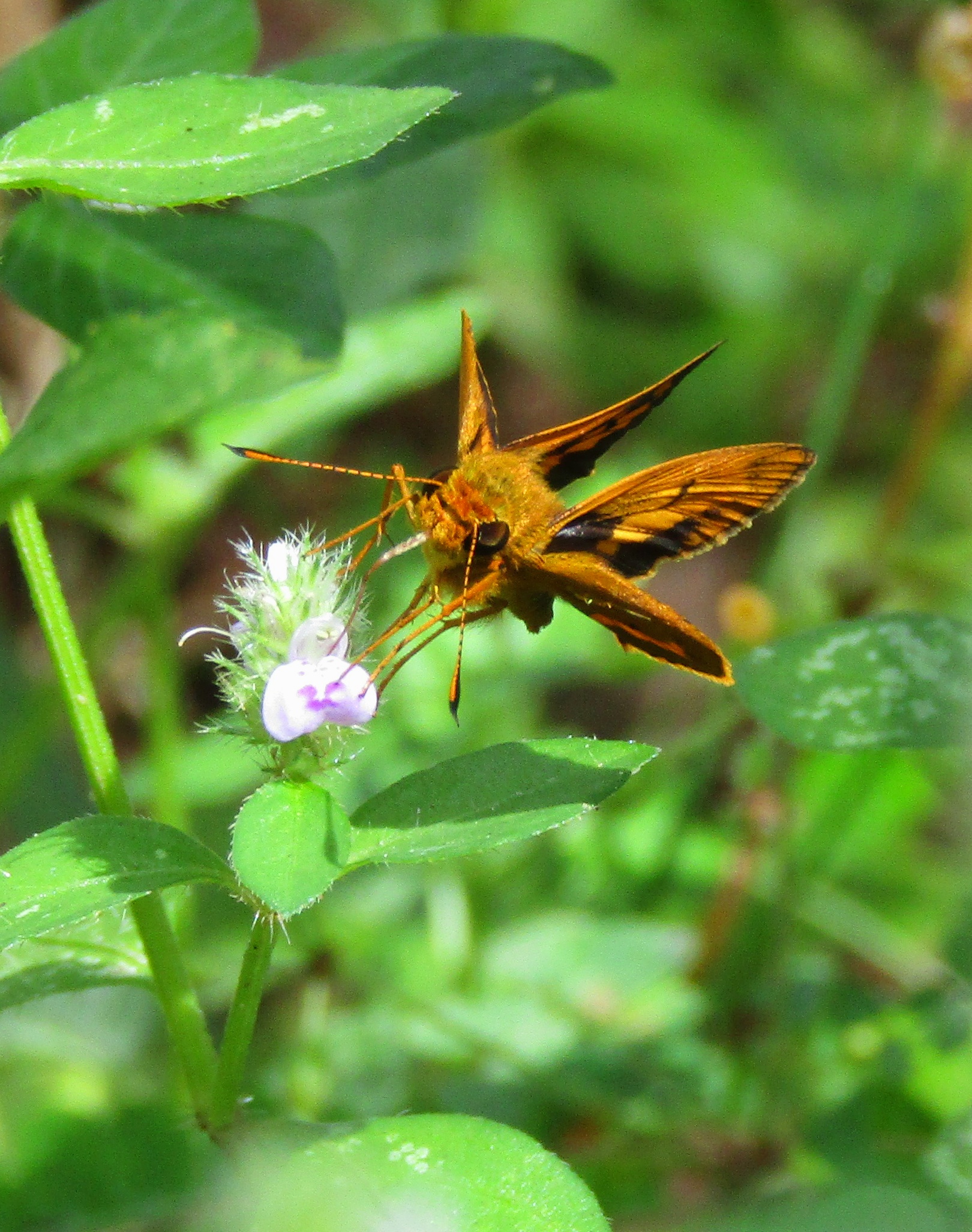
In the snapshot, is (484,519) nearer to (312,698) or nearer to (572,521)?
(572,521)

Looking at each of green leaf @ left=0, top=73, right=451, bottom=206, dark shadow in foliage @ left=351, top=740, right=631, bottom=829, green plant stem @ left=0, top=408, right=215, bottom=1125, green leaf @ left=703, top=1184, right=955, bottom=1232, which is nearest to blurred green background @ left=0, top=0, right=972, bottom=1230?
green leaf @ left=703, top=1184, right=955, bottom=1232

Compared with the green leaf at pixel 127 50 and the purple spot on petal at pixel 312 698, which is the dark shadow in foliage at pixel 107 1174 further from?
the green leaf at pixel 127 50

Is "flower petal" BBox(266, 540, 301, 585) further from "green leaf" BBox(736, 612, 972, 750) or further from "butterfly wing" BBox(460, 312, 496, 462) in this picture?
"green leaf" BBox(736, 612, 972, 750)

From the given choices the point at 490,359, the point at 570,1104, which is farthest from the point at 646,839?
the point at 490,359

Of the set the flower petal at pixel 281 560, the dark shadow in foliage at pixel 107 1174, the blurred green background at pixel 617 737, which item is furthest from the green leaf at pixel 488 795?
the dark shadow in foliage at pixel 107 1174

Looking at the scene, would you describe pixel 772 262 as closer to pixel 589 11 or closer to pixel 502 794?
pixel 589 11

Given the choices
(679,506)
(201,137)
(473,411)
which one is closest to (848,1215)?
(679,506)
